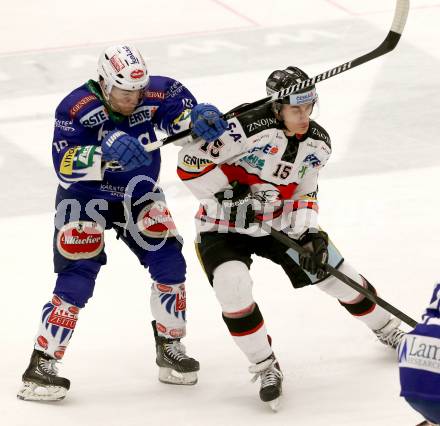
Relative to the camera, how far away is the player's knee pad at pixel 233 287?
5.10 meters

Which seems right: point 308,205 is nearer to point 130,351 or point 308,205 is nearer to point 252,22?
point 130,351

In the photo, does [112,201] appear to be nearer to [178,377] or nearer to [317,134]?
[178,377]

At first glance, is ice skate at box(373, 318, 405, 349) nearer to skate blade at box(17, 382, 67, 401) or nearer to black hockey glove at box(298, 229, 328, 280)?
black hockey glove at box(298, 229, 328, 280)

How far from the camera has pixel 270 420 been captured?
5.06 metres

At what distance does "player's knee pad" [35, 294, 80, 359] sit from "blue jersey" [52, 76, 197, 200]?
0.48 m

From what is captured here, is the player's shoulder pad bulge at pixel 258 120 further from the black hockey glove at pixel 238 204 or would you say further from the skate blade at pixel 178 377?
the skate blade at pixel 178 377

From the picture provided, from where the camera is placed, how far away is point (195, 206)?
7.17m

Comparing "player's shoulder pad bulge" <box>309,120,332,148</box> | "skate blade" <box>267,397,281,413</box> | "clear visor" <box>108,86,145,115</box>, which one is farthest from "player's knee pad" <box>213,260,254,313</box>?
"clear visor" <box>108,86,145,115</box>

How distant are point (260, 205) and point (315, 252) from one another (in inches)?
12.6

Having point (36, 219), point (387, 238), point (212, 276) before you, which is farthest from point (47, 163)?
point (212, 276)

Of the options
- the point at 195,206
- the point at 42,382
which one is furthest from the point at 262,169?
the point at 195,206

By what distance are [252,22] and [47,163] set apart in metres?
2.92

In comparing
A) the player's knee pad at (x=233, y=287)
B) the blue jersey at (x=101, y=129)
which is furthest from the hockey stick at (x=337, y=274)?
the blue jersey at (x=101, y=129)

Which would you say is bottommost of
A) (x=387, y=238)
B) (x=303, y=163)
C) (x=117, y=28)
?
(x=117, y=28)
